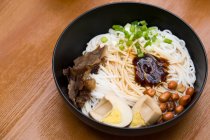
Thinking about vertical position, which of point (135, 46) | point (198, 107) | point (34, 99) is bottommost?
point (198, 107)

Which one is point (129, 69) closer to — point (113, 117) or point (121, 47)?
point (121, 47)

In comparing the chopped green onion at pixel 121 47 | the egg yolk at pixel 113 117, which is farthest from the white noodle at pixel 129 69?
the egg yolk at pixel 113 117

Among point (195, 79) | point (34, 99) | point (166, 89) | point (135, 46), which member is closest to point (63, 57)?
point (34, 99)

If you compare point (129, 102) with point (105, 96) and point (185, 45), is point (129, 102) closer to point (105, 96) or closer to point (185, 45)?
point (105, 96)

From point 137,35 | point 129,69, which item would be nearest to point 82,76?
point 129,69

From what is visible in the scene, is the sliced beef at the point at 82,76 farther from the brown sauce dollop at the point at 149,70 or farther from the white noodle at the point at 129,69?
the brown sauce dollop at the point at 149,70

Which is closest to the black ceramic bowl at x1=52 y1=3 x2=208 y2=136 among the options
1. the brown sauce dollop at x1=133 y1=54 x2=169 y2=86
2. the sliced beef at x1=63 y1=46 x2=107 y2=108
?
the sliced beef at x1=63 y1=46 x2=107 y2=108
